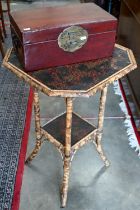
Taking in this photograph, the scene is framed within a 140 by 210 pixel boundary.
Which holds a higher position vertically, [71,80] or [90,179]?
[71,80]

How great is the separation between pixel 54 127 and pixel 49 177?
0.95 feet

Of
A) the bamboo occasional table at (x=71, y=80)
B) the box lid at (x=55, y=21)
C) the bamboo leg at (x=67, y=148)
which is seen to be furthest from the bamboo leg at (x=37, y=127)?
the box lid at (x=55, y=21)

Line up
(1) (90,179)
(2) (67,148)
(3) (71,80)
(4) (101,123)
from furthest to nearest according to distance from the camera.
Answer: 1. (1) (90,179)
2. (4) (101,123)
3. (2) (67,148)
4. (3) (71,80)

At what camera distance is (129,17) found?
1.96 m

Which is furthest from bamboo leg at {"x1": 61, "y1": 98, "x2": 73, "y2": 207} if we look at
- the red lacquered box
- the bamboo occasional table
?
the red lacquered box

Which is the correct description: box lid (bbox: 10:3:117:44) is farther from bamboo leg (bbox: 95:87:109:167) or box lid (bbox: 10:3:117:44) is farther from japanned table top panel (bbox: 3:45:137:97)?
bamboo leg (bbox: 95:87:109:167)

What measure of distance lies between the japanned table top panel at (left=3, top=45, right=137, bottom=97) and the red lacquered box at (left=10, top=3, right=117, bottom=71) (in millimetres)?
31

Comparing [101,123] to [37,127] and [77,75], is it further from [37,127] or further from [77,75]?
[77,75]

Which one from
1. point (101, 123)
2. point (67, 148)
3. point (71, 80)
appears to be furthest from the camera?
point (101, 123)

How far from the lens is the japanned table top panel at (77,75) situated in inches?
36.0

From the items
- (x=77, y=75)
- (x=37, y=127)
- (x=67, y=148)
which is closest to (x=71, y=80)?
(x=77, y=75)

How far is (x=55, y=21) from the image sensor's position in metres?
1.00

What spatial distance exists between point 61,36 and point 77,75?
150 mm

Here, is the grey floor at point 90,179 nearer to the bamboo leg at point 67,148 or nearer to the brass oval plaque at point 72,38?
the bamboo leg at point 67,148
